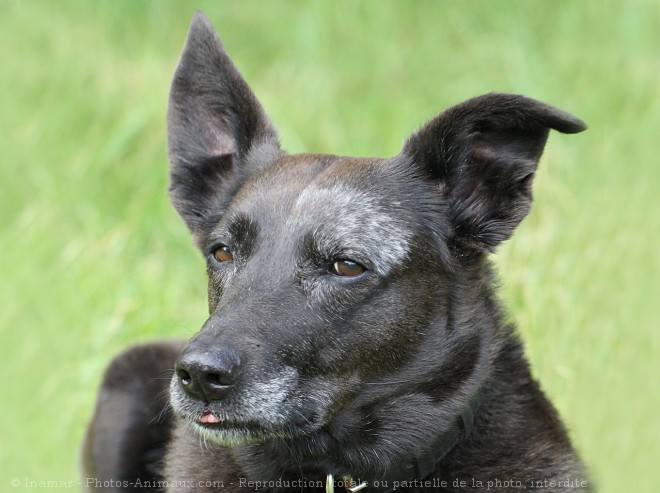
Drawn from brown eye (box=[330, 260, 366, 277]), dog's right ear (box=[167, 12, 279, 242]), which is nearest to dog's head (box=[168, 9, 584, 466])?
brown eye (box=[330, 260, 366, 277])

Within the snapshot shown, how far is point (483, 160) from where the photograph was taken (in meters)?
4.75

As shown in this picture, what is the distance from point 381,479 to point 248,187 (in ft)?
4.66

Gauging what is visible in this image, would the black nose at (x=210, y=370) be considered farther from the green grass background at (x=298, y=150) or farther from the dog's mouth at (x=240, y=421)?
the green grass background at (x=298, y=150)

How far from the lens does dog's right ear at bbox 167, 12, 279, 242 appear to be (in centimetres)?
518

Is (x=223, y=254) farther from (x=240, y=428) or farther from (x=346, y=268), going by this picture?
(x=240, y=428)

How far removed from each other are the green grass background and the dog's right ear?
1791 millimetres

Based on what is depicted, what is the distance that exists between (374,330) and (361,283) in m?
0.20

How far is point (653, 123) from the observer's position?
27.2ft

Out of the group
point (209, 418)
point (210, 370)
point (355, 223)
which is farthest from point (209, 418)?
point (355, 223)

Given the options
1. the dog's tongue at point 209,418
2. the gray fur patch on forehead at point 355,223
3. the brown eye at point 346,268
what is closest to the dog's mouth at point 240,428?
the dog's tongue at point 209,418

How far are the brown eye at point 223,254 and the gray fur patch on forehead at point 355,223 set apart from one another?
34 cm

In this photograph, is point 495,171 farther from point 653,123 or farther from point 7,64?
point 7,64

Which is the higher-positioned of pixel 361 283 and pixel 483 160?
pixel 483 160

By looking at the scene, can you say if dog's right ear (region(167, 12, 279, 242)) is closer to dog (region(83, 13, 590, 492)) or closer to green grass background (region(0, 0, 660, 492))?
dog (region(83, 13, 590, 492))
